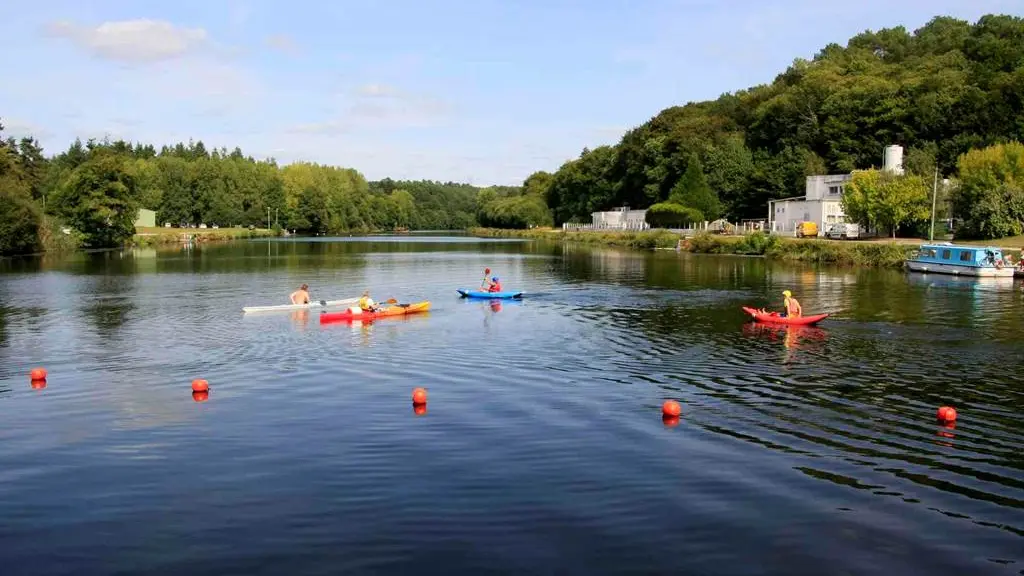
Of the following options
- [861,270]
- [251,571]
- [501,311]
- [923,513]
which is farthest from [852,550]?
[861,270]

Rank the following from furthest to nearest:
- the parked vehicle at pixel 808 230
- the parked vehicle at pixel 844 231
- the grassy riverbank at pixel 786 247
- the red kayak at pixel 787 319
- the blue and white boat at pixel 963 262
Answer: the parked vehicle at pixel 808 230, the parked vehicle at pixel 844 231, the grassy riverbank at pixel 786 247, the blue and white boat at pixel 963 262, the red kayak at pixel 787 319

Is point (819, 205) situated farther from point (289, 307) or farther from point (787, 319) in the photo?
point (289, 307)

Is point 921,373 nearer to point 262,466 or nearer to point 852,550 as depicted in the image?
point 852,550

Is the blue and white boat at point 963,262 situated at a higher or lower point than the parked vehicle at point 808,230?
lower

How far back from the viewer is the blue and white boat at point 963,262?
5628 centimetres

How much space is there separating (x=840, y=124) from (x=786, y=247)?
46059 millimetres

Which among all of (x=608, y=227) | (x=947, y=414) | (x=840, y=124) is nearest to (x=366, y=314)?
(x=947, y=414)

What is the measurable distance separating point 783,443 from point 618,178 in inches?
6175

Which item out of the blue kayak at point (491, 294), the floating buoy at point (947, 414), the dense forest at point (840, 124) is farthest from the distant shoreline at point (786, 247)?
the floating buoy at point (947, 414)

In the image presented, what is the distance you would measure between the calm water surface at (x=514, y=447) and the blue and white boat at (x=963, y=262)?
2198 cm

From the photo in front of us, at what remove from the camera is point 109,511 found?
1394cm

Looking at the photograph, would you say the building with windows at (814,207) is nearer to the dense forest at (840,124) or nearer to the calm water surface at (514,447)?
the dense forest at (840,124)

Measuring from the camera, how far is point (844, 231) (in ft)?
288

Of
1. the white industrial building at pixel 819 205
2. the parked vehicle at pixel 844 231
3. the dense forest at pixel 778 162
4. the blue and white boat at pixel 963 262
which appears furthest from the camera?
the white industrial building at pixel 819 205
